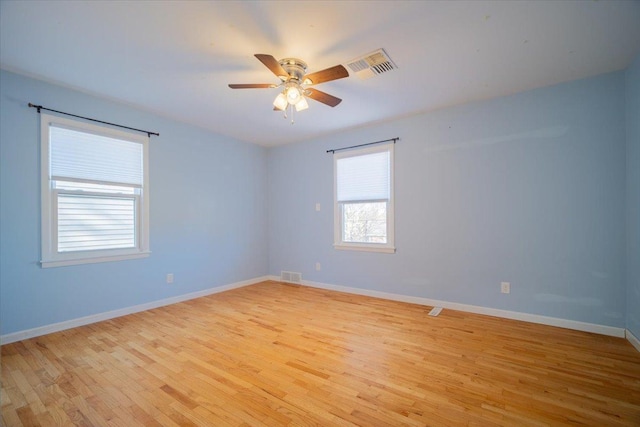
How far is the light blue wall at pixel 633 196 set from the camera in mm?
2416

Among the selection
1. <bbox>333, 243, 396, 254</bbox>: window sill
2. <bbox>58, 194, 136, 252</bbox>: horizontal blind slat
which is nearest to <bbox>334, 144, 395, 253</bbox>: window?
<bbox>333, 243, 396, 254</bbox>: window sill

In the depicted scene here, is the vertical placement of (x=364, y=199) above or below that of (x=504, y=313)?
above

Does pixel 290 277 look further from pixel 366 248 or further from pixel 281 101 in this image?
pixel 281 101

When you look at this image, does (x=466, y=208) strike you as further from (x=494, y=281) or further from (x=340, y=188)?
(x=340, y=188)

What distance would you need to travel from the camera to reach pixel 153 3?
6.03ft

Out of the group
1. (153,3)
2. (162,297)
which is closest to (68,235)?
(162,297)

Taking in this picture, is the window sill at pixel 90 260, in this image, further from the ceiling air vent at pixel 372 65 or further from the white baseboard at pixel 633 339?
the white baseboard at pixel 633 339

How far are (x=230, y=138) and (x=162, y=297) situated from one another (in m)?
2.72

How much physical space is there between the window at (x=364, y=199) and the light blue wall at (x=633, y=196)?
233 cm

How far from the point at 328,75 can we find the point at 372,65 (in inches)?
22.5

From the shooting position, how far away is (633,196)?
249cm

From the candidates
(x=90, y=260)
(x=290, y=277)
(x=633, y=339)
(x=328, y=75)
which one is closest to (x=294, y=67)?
(x=328, y=75)

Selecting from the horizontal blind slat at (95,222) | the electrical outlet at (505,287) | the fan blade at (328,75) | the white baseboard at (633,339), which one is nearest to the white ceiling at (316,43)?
the fan blade at (328,75)

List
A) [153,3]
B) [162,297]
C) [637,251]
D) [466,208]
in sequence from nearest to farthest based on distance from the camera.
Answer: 1. [153,3]
2. [637,251]
3. [466,208]
4. [162,297]
